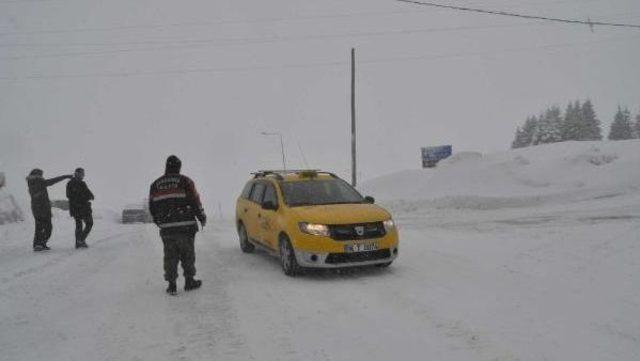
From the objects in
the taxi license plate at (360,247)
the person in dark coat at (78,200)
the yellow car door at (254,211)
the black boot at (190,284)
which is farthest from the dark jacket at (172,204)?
the person in dark coat at (78,200)

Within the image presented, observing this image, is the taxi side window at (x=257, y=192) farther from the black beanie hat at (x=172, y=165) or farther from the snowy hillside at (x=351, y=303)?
the black beanie hat at (x=172, y=165)

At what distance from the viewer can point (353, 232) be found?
8164 mm

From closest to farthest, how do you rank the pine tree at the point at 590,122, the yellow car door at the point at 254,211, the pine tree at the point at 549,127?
the yellow car door at the point at 254,211
the pine tree at the point at 590,122
the pine tree at the point at 549,127

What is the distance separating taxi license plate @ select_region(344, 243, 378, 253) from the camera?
8042 millimetres

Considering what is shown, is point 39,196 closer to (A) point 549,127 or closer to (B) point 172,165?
(B) point 172,165

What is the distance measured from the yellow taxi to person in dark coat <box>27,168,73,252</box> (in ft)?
17.9

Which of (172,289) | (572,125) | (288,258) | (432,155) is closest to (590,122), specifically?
(572,125)

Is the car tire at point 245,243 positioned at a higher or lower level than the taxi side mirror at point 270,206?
lower

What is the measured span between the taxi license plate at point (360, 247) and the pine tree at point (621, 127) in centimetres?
7549

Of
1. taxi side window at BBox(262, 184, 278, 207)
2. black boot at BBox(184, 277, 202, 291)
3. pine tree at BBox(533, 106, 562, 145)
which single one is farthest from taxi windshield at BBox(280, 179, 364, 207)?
pine tree at BBox(533, 106, 562, 145)

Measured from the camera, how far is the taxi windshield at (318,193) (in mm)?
9382

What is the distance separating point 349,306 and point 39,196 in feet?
29.7

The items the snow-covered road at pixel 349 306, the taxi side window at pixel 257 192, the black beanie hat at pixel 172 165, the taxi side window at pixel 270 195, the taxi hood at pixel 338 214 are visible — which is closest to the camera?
the snow-covered road at pixel 349 306

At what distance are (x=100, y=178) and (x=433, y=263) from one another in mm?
161198
